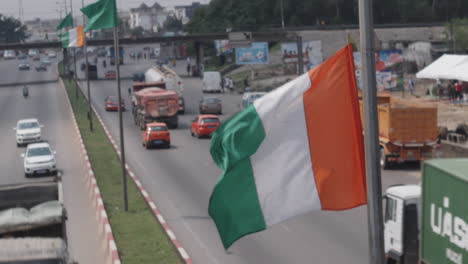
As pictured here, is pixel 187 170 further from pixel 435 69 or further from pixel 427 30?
pixel 427 30

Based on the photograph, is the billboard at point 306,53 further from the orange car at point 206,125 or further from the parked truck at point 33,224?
the parked truck at point 33,224

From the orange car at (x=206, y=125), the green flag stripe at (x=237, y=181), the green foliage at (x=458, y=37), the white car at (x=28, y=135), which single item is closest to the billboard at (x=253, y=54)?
the green foliage at (x=458, y=37)

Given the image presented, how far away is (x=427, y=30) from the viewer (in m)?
108

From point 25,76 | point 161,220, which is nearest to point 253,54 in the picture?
point 25,76

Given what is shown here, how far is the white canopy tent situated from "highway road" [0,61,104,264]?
15.3 m

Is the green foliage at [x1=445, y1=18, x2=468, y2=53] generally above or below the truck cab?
above

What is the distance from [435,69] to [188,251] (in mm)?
20138

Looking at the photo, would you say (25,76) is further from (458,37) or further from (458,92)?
(458,92)

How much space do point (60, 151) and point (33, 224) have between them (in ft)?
97.5

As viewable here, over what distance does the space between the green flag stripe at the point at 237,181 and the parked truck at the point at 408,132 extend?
2342cm

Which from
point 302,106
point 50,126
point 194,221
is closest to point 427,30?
point 50,126

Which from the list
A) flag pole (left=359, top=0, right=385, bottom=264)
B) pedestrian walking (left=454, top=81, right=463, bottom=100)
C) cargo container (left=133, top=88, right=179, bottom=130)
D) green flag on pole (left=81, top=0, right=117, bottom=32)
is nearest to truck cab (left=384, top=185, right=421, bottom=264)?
flag pole (left=359, top=0, right=385, bottom=264)

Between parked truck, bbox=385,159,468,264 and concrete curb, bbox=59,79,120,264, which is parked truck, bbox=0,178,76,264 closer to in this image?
concrete curb, bbox=59,79,120,264

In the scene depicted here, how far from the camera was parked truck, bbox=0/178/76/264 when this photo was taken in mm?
15484
